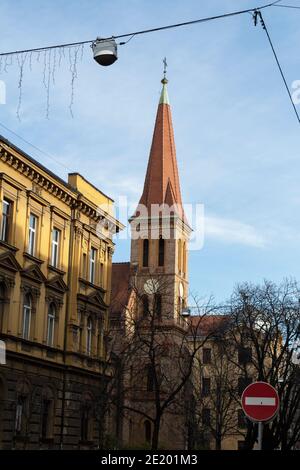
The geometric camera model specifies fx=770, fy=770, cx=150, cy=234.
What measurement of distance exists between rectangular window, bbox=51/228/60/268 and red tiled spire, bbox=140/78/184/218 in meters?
→ 44.2

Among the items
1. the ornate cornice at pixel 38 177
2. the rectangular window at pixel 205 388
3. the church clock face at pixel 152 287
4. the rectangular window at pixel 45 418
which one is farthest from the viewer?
the rectangular window at pixel 205 388

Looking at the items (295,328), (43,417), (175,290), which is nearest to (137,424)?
(175,290)

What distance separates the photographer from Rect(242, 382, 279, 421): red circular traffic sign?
12.2 m

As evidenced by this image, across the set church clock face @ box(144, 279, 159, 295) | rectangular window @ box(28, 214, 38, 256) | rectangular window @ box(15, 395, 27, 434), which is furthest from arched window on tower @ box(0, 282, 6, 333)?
church clock face @ box(144, 279, 159, 295)

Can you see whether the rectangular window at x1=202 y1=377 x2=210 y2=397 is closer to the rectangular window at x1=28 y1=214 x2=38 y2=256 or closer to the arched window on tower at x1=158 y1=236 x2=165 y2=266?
the arched window on tower at x1=158 y1=236 x2=165 y2=266

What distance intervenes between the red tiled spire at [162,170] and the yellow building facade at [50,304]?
38.6 metres

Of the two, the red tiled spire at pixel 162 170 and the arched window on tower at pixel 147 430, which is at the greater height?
the red tiled spire at pixel 162 170

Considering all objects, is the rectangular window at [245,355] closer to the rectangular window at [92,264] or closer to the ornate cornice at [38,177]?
the rectangular window at [92,264]

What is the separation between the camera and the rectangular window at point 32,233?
34.6 m

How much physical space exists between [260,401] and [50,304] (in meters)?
25.0

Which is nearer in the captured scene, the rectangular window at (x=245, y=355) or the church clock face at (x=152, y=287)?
Result: the church clock face at (x=152, y=287)

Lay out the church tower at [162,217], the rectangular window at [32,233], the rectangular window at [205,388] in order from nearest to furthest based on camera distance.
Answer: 1. the rectangular window at [32,233]
2. the rectangular window at [205,388]
3. the church tower at [162,217]

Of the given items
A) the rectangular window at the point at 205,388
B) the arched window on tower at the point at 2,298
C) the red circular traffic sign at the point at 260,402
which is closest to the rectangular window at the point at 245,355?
the rectangular window at the point at 205,388
